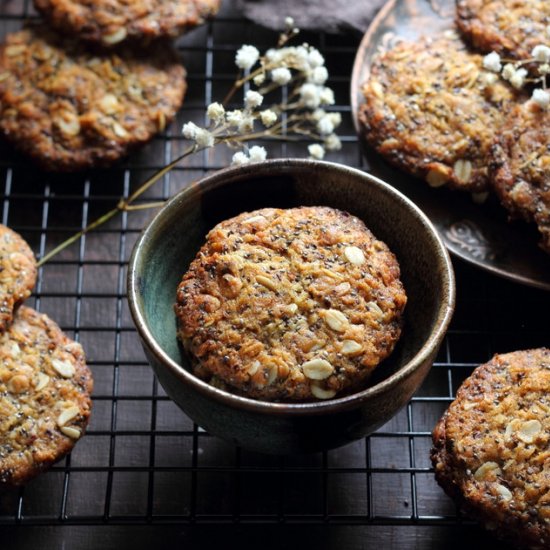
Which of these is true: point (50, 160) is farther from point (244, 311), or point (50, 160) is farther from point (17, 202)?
point (244, 311)

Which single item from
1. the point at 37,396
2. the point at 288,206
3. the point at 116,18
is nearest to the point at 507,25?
the point at 288,206

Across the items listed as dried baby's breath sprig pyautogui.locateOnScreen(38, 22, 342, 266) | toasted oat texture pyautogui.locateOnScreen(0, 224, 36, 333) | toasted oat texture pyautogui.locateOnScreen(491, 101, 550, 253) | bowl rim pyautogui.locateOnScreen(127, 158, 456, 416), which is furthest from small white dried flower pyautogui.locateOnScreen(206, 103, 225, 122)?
toasted oat texture pyautogui.locateOnScreen(491, 101, 550, 253)

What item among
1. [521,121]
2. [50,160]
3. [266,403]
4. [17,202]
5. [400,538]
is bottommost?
[400,538]

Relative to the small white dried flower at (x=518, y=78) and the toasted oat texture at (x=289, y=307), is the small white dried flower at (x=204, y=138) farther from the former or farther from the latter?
the small white dried flower at (x=518, y=78)

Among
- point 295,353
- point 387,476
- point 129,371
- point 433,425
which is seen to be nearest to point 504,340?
point 433,425

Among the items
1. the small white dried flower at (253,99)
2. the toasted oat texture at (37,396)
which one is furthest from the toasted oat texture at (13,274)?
the small white dried flower at (253,99)

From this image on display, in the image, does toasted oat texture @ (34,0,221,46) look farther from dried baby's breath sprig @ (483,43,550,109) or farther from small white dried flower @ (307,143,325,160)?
dried baby's breath sprig @ (483,43,550,109)
